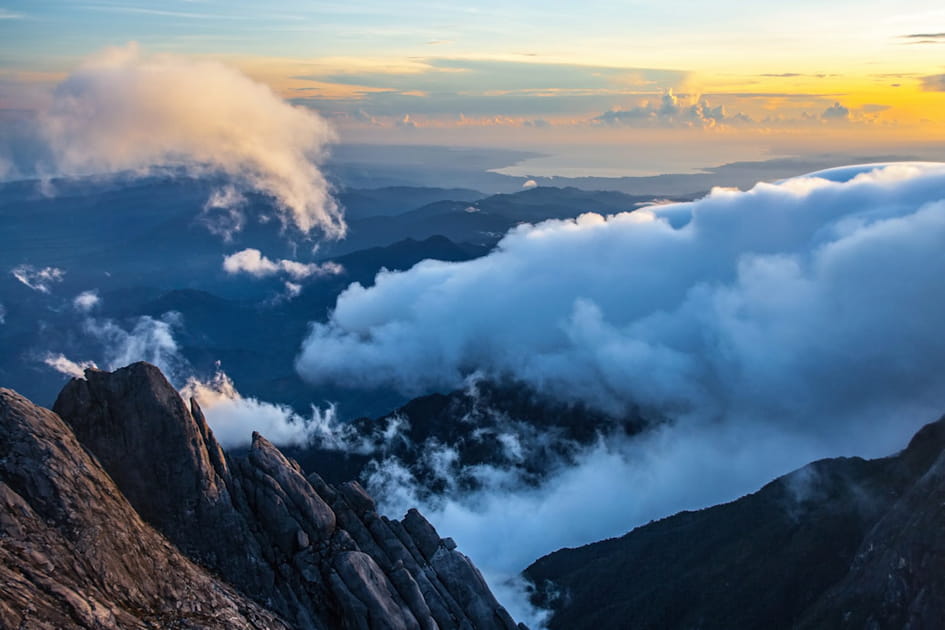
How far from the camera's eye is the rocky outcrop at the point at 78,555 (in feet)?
134

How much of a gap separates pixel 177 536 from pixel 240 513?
20.9 ft

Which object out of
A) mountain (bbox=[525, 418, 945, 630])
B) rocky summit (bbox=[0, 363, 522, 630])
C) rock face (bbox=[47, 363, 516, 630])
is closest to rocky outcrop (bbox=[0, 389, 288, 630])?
rocky summit (bbox=[0, 363, 522, 630])

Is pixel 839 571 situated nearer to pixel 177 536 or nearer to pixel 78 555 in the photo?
pixel 177 536

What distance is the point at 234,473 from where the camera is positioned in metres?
66.4

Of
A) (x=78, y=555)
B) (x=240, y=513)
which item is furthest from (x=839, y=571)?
(x=78, y=555)

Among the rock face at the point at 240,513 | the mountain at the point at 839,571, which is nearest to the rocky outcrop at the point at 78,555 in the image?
the rock face at the point at 240,513

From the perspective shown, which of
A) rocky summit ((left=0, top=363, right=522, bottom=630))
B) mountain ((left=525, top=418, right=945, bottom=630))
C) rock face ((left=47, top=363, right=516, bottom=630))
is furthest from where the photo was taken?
mountain ((left=525, top=418, right=945, bottom=630))

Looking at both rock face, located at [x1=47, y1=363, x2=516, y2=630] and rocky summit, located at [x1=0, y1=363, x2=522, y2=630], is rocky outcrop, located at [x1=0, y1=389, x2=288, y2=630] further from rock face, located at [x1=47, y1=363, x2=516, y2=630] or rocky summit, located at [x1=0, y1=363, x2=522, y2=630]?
rock face, located at [x1=47, y1=363, x2=516, y2=630]

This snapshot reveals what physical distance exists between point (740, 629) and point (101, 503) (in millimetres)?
162502

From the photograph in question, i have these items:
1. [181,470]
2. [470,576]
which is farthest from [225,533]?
[470,576]

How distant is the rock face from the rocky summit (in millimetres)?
118

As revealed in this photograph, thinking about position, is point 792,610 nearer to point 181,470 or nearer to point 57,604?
point 181,470

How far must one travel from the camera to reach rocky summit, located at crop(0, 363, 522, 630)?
145ft

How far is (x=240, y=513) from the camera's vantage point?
2441 inches
